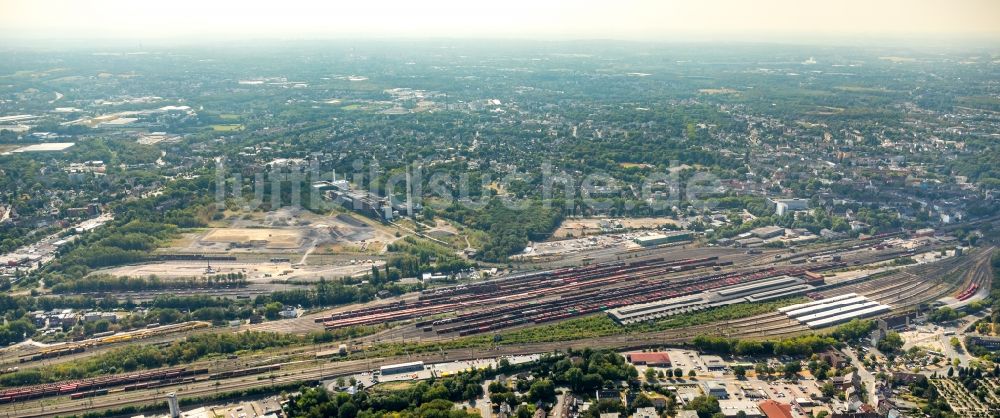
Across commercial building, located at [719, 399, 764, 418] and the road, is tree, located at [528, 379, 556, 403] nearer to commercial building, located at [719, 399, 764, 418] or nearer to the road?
commercial building, located at [719, 399, 764, 418]

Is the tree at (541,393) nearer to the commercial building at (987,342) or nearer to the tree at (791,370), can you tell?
the tree at (791,370)

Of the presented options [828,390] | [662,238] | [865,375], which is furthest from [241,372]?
[662,238]

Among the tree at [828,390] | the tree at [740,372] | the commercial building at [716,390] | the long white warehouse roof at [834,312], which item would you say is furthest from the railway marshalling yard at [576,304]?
the tree at [828,390]

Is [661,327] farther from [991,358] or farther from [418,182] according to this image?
[418,182]

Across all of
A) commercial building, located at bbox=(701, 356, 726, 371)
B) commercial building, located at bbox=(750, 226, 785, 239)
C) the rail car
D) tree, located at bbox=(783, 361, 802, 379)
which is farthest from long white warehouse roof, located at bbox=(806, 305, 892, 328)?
the rail car

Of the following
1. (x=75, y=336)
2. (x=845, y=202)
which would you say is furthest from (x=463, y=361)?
(x=845, y=202)

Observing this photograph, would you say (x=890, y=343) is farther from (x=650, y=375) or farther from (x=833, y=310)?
(x=650, y=375)
